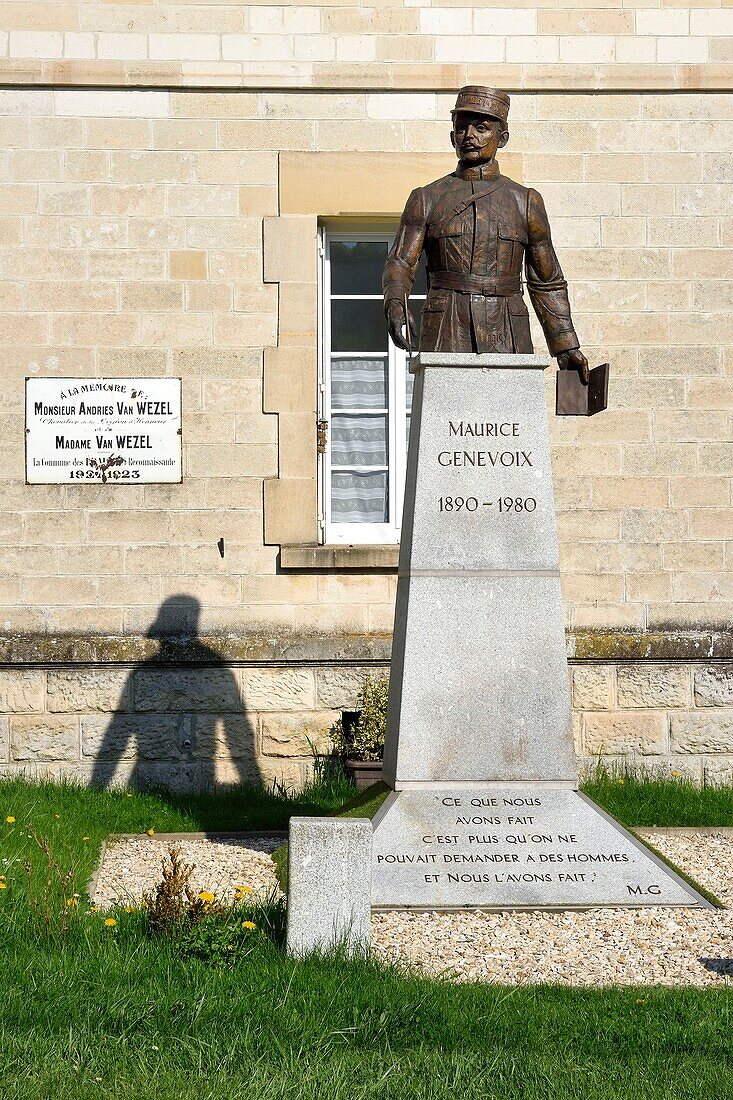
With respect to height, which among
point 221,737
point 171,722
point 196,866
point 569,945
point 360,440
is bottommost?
point 196,866

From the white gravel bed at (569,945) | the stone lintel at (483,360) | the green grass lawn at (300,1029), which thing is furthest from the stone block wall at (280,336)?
the green grass lawn at (300,1029)

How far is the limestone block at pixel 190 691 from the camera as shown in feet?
27.8

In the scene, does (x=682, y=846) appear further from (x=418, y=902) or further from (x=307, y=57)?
(x=307, y=57)

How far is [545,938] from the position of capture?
5.05 metres

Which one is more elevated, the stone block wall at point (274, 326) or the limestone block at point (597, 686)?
the stone block wall at point (274, 326)

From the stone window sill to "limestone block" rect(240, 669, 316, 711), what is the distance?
2.31 feet

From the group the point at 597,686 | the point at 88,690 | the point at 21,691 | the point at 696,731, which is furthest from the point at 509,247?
the point at 21,691

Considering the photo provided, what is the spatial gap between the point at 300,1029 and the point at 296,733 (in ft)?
15.7

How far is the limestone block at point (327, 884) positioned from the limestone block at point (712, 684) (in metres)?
4.70

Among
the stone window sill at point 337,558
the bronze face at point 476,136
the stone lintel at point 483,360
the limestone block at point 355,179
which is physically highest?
the limestone block at point 355,179

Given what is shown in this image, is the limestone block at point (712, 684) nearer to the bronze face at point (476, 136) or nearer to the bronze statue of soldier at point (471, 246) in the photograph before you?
the bronze statue of soldier at point (471, 246)

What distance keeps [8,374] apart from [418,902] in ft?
15.6

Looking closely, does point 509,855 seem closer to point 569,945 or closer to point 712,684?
point 569,945

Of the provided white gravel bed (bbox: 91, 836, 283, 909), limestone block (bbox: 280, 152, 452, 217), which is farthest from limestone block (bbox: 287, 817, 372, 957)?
limestone block (bbox: 280, 152, 452, 217)
